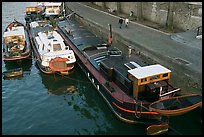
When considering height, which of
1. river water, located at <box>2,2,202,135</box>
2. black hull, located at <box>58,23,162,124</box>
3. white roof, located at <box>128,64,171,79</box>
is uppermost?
white roof, located at <box>128,64,171,79</box>

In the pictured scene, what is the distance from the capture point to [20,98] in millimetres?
22750

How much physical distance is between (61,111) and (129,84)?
631 cm

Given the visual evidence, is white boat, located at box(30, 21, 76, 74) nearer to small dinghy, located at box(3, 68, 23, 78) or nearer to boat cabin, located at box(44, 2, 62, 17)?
small dinghy, located at box(3, 68, 23, 78)

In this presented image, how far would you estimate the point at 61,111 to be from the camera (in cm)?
2059

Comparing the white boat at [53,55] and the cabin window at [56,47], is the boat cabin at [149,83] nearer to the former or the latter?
the white boat at [53,55]

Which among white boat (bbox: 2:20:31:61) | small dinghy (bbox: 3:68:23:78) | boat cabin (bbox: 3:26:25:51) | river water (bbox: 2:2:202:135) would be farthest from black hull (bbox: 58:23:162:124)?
boat cabin (bbox: 3:26:25:51)

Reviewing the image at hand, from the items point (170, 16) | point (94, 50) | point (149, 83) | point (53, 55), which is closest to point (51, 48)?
point (53, 55)

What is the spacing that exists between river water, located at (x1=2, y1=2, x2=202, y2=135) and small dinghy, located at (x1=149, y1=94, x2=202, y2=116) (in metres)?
1.99

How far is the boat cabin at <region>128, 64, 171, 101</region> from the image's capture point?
1709cm

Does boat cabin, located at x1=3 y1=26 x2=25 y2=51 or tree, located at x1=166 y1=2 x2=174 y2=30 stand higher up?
tree, located at x1=166 y1=2 x2=174 y2=30

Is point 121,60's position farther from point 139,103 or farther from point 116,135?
point 116,135

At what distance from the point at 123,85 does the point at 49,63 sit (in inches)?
377

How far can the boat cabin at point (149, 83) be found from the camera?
17094 mm

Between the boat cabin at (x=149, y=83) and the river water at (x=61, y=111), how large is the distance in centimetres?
232
